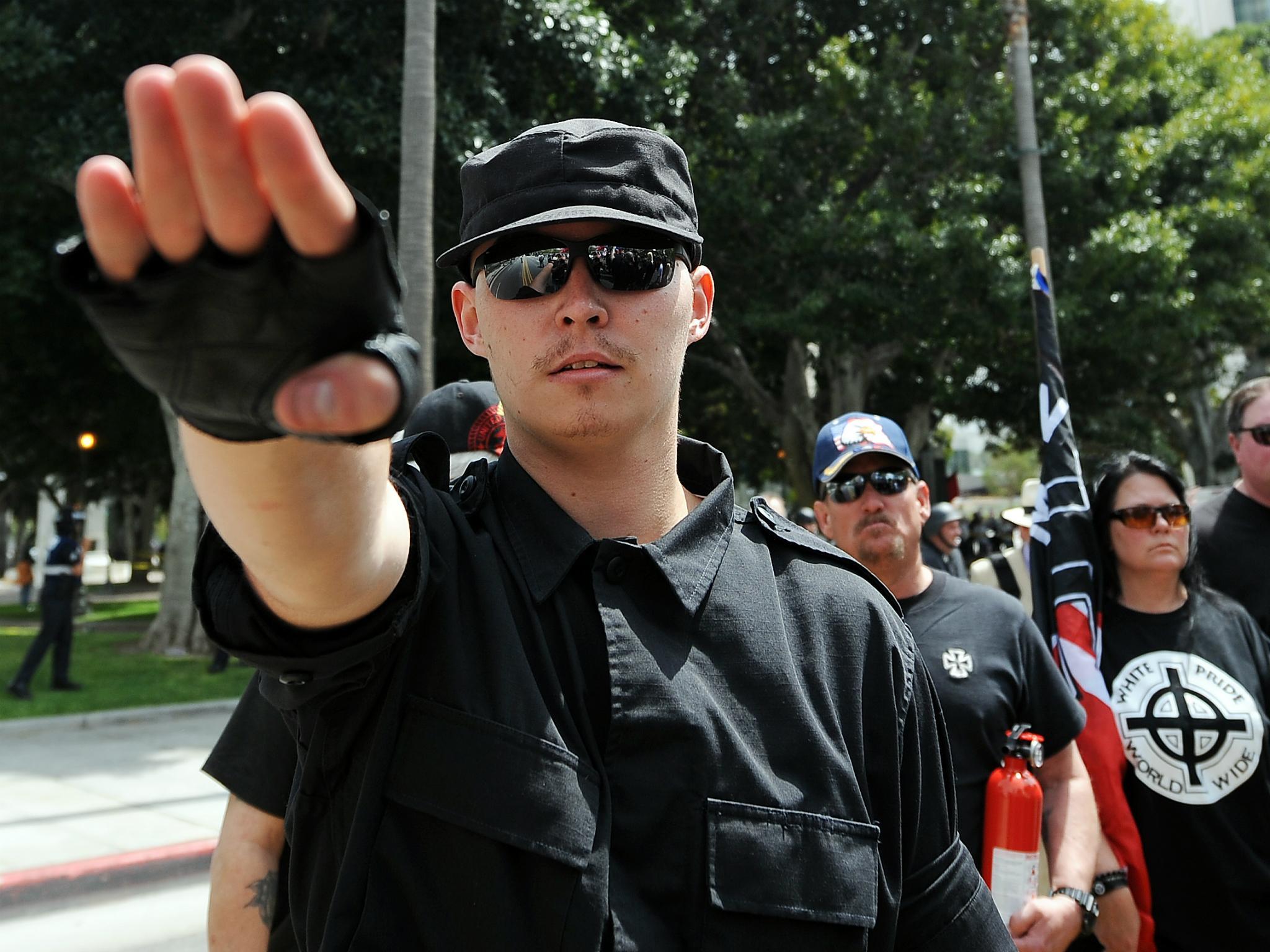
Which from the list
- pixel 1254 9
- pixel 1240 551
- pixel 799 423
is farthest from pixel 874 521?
pixel 1254 9

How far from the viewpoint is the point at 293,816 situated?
4.43 ft

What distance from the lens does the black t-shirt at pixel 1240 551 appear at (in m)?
3.62

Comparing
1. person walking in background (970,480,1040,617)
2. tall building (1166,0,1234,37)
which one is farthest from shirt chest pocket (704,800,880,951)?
tall building (1166,0,1234,37)

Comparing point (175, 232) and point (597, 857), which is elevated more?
point (175, 232)

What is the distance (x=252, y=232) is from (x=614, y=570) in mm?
765

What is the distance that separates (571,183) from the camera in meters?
1.51

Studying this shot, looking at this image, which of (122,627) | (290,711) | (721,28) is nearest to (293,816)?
(290,711)

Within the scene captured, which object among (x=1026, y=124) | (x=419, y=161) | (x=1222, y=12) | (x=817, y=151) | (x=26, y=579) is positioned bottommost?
(x=26, y=579)

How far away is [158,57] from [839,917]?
12388 mm

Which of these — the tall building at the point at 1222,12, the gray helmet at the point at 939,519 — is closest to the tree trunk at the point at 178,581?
the gray helmet at the point at 939,519

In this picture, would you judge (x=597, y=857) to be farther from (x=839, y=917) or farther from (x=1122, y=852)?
(x=1122, y=852)

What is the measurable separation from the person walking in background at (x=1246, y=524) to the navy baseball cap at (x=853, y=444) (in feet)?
3.82

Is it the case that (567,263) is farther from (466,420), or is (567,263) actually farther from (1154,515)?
(1154,515)

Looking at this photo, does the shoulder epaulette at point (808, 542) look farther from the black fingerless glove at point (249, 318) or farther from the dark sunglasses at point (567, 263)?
the black fingerless glove at point (249, 318)
